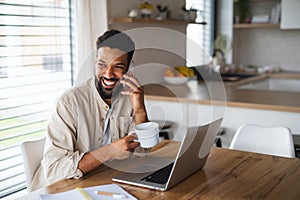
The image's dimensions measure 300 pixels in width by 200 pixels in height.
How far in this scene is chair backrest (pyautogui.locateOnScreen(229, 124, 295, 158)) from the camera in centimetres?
228

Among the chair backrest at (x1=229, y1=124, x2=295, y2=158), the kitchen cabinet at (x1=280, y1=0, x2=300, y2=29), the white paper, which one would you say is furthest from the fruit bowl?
the white paper

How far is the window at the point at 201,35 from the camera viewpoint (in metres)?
4.91

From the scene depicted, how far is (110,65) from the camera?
5.53ft

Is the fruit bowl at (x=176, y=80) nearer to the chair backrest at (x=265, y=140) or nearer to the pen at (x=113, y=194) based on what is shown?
the chair backrest at (x=265, y=140)

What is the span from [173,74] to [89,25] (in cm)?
109

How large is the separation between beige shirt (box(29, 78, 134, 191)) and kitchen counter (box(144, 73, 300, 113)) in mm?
1369

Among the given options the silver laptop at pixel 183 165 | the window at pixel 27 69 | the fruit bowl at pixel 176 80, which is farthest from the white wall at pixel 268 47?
the silver laptop at pixel 183 165

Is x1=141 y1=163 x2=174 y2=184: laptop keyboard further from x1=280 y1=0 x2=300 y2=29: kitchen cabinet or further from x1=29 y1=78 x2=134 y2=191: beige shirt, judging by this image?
x1=280 y1=0 x2=300 y2=29: kitchen cabinet

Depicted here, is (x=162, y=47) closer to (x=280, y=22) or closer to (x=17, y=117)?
(x=17, y=117)

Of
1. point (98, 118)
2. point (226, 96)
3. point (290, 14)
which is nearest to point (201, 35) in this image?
point (290, 14)

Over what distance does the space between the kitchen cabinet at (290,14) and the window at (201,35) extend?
3.24 feet

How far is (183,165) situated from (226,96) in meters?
1.84

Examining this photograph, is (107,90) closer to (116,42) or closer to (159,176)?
(116,42)

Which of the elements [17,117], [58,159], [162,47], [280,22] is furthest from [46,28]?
[280,22]
